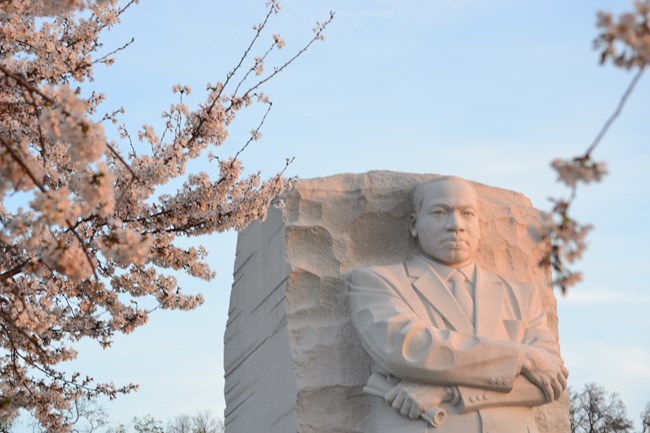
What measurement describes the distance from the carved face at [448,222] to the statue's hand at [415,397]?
0.93 metres

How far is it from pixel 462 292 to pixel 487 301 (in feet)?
0.55

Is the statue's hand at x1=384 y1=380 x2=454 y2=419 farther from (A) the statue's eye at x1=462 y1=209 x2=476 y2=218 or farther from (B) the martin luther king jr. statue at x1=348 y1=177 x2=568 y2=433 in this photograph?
(A) the statue's eye at x1=462 y1=209 x2=476 y2=218

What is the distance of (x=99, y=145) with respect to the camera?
3.81 meters

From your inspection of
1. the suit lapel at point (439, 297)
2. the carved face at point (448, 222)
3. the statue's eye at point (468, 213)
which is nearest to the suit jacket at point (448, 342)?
the suit lapel at point (439, 297)

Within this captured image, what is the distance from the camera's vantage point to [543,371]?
648 centimetres

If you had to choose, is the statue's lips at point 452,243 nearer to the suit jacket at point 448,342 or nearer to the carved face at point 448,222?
the carved face at point 448,222

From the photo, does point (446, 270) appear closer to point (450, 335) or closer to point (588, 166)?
point (450, 335)

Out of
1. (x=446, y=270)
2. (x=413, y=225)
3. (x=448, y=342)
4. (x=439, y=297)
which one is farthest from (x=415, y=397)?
(x=413, y=225)

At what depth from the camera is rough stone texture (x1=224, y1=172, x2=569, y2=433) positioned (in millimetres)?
6625

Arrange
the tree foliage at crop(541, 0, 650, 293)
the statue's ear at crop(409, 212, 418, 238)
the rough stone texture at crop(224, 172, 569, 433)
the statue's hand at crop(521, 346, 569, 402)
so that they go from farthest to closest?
the statue's ear at crop(409, 212, 418, 238) < the rough stone texture at crop(224, 172, 569, 433) < the statue's hand at crop(521, 346, 569, 402) < the tree foliage at crop(541, 0, 650, 293)

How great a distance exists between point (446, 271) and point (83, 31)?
310 cm

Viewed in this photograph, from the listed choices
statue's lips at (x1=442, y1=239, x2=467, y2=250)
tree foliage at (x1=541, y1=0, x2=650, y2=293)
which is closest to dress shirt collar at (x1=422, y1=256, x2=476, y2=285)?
statue's lips at (x1=442, y1=239, x2=467, y2=250)

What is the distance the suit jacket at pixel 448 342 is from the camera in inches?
247

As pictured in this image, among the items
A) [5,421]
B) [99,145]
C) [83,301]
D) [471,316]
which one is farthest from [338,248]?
[5,421]
